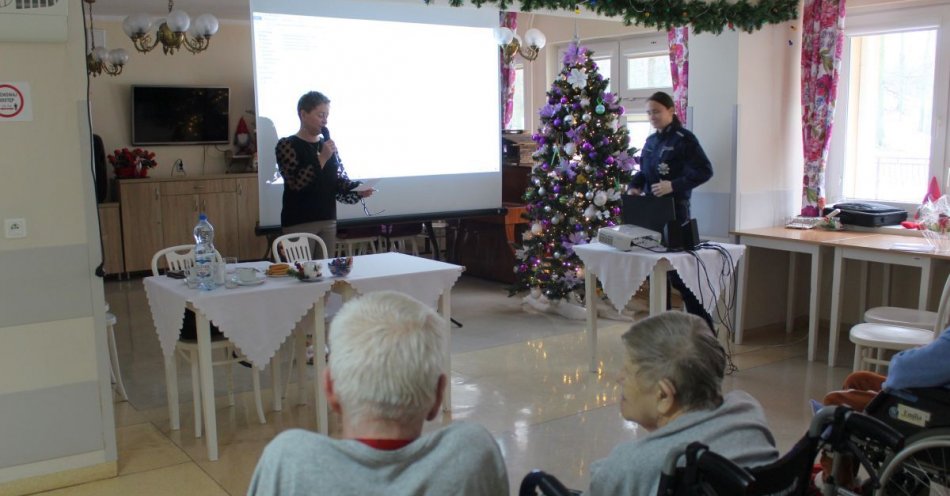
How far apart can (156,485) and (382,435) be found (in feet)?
7.76

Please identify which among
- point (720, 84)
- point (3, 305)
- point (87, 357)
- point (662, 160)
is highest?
point (720, 84)

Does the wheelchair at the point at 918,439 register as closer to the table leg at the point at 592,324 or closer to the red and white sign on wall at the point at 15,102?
the table leg at the point at 592,324

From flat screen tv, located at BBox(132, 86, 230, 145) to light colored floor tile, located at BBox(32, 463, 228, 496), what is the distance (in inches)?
256

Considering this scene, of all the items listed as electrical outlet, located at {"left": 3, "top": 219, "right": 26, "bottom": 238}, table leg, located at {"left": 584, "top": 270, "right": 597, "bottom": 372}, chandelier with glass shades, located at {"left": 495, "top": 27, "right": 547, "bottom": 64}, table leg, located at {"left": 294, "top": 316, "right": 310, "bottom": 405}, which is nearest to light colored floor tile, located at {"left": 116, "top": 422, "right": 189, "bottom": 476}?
table leg, located at {"left": 294, "top": 316, "right": 310, "bottom": 405}

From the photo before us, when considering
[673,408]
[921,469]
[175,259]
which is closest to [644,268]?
[921,469]

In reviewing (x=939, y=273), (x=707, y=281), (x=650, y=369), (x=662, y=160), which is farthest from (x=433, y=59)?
(x=650, y=369)

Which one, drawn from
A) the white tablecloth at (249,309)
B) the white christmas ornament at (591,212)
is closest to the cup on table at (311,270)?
the white tablecloth at (249,309)

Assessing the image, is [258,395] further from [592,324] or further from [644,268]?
[644,268]

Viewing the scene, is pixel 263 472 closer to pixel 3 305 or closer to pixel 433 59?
pixel 3 305

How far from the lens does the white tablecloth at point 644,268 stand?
446 cm

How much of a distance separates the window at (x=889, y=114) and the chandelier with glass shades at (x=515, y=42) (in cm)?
241

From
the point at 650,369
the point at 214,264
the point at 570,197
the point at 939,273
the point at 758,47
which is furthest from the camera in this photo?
the point at 570,197

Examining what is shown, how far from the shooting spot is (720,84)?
18.3 feet

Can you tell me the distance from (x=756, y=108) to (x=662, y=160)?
2.69 feet
